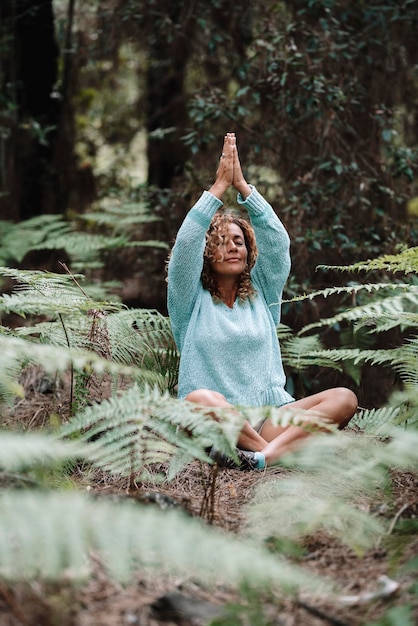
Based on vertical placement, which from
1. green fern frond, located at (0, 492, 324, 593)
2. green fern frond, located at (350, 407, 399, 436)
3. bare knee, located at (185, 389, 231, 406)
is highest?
green fern frond, located at (0, 492, 324, 593)

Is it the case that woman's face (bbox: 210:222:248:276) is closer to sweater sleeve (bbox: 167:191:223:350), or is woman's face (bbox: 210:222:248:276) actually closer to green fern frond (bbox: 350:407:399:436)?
sweater sleeve (bbox: 167:191:223:350)

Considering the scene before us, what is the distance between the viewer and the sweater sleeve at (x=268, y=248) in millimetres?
3556

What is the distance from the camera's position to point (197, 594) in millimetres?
1659

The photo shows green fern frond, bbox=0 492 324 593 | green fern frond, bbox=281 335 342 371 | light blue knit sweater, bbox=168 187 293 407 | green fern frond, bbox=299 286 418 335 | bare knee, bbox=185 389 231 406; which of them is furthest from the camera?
green fern frond, bbox=281 335 342 371

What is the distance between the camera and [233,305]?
3.58 meters

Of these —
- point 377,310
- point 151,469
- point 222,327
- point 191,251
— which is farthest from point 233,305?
point 377,310

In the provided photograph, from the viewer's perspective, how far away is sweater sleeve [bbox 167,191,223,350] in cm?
334

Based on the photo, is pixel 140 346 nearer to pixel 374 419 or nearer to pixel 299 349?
pixel 299 349

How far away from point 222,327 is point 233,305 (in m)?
0.19

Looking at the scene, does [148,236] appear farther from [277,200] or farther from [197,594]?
[197,594]

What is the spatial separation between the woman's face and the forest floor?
1.59 metres

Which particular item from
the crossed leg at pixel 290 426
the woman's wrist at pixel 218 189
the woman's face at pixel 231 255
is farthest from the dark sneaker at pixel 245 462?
the woman's wrist at pixel 218 189

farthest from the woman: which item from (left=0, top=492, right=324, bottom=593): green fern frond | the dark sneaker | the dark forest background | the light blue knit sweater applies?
(left=0, top=492, right=324, bottom=593): green fern frond

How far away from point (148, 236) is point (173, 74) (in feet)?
5.81
